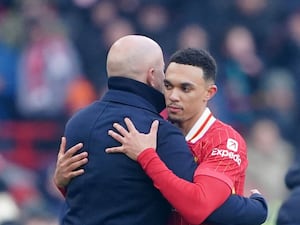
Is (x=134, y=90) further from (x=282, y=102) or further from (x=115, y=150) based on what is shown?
(x=282, y=102)

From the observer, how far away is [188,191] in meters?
6.12

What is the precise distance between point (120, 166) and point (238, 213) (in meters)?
0.58

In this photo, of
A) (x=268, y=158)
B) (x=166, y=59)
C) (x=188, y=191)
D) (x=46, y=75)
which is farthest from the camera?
(x=46, y=75)

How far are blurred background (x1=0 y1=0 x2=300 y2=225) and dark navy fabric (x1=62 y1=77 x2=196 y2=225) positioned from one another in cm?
611

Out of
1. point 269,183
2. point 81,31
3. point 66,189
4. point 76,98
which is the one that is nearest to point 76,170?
point 66,189

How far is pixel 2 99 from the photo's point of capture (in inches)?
551

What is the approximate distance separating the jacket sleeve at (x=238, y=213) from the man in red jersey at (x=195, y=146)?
0.15 feet

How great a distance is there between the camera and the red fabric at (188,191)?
612 centimetres

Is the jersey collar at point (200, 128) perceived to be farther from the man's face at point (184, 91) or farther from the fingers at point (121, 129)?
the fingers at point (121, 129)

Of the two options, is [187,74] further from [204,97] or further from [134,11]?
[134,11]

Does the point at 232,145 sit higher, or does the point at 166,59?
the point at 166,59

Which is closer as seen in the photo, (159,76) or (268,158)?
(159,76)

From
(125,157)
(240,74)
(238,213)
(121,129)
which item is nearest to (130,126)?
(121,129)

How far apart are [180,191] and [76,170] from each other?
1.91 ft
